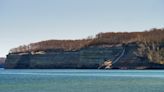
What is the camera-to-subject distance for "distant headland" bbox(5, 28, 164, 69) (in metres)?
114

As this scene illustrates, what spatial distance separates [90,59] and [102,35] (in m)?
30.7

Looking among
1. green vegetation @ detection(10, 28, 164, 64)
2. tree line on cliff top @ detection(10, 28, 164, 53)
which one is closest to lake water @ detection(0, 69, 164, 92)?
green vegetation @ detection(10, 28, 164, 64)

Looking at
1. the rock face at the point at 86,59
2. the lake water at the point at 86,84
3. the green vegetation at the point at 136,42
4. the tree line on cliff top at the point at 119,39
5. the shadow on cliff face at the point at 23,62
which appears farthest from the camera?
the shadow on cliff face at the point at 23,62

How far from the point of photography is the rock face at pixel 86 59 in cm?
11375

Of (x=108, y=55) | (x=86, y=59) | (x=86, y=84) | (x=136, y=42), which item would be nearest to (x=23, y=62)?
(x=86, y=59)

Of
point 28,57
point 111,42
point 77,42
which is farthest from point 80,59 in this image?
point 77,42

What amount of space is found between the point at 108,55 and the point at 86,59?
7747 mm

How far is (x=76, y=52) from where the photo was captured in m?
131

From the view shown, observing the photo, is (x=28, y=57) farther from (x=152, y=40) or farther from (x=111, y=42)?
(x=152, y=40)

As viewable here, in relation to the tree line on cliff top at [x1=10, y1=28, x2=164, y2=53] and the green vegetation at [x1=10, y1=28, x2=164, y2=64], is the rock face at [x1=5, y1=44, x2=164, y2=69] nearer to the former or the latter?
the green vegetation at [x1=10, y1=28, x2=164, y2=64]

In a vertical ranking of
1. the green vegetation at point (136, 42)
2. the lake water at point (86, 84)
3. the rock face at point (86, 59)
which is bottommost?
the lake water at point (86, 84)

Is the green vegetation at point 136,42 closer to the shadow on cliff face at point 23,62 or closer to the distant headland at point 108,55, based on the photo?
the distant headland at point 108,55

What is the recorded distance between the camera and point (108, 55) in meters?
118

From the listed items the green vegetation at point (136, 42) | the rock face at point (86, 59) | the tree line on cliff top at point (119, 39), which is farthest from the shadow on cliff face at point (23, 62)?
the tree line on cliff top at point (119, 39)
